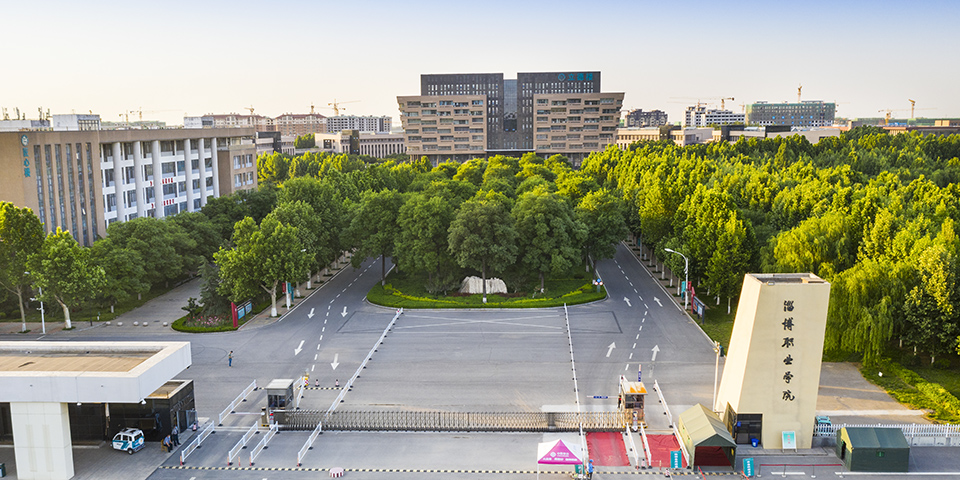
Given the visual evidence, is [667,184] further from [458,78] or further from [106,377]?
[458,78]

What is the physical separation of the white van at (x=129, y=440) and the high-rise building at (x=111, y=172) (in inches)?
1251

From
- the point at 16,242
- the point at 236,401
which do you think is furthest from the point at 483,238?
the point at 16,242

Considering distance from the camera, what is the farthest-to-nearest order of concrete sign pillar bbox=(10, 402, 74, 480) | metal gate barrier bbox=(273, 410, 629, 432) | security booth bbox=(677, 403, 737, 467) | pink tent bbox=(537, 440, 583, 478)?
metal gate barrier bbox=(273, 410, 629, 432) < security booth bbox=(677, 403, 737, 467) < concrete sign pillar bbox=(10, 402, 74, 480) < pink tent bbox=(537, 440, 583, 478)

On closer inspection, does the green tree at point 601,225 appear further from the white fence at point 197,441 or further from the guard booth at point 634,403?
the white fence at point 197,441

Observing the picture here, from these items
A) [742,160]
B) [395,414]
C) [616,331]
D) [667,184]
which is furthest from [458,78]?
[395,414]

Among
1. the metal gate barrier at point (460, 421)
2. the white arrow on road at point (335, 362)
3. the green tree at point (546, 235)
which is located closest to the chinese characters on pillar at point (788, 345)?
the metal gate barrier at point (460, 421)

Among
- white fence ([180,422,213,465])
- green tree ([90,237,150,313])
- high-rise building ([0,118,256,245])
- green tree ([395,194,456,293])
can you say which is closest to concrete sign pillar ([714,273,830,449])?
white fence ([180,422,213,465])

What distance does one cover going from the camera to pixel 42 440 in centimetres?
2408

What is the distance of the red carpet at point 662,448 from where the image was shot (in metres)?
25.2

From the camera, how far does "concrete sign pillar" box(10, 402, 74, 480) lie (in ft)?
78.7

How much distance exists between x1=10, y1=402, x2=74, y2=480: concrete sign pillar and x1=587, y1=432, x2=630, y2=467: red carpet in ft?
63.0

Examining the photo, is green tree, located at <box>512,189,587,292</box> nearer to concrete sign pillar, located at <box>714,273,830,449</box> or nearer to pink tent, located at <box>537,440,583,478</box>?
concrete sign pillar, located at <box>714,273,830,449</box>

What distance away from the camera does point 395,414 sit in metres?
29.1

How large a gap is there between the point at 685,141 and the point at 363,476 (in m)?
175
